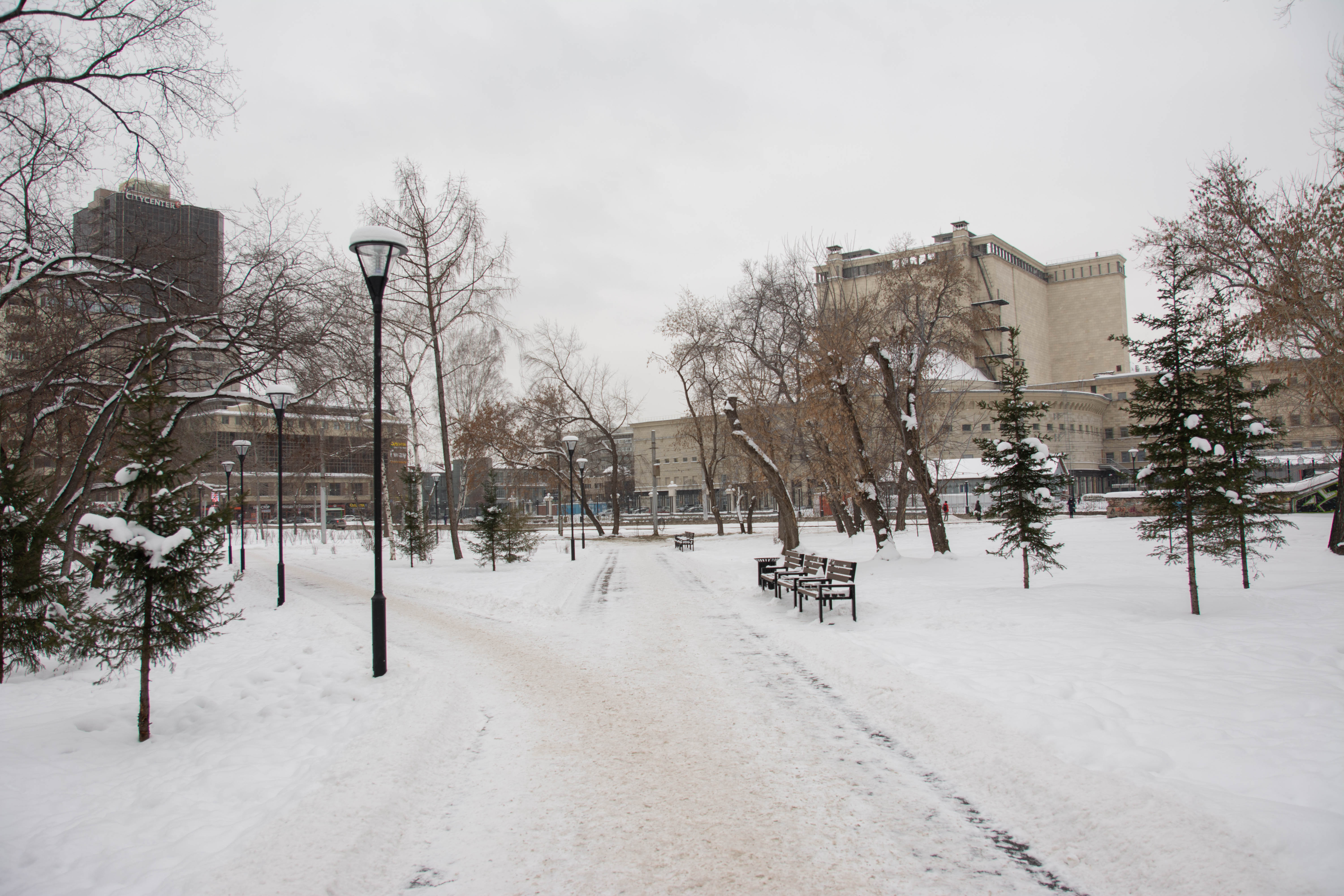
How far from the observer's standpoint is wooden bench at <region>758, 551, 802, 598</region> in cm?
1398

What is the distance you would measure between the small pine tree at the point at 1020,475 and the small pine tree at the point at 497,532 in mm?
13227

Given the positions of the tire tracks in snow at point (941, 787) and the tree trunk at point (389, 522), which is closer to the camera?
the tire tracks in snow at point (941, 787)

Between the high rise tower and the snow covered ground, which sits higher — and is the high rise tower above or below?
above

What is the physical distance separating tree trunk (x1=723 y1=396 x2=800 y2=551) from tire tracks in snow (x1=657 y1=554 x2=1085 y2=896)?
500 inches

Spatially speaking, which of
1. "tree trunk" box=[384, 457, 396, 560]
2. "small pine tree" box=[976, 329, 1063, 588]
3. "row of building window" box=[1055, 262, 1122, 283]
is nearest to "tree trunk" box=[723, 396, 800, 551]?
"small pine tree" box=[976, 329, 1063, 588]

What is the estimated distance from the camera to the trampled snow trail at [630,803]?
3646mm

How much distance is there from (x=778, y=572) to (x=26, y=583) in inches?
443

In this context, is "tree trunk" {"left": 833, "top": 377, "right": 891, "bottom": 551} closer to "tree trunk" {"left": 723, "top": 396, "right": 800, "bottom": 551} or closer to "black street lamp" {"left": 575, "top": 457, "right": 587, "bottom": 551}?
"tree trunk" {"left": 723, "top": 396, "right": 800, "bottom": 551}

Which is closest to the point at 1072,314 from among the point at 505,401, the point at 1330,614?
the point at 505,401

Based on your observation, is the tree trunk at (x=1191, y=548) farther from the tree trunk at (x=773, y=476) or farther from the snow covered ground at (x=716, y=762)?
the tree trunk at (x=773, y=476)

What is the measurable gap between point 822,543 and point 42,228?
1036 inches

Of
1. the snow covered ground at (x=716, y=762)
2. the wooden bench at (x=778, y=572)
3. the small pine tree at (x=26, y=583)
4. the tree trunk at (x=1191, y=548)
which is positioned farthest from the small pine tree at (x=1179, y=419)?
the small pine tree at (x=26, y=583)

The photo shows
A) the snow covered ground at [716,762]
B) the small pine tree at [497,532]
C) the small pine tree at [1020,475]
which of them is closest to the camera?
the snow covered ground at [716,762]

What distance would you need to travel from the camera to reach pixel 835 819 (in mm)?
4234
